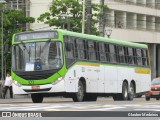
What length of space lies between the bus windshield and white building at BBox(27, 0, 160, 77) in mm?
45712

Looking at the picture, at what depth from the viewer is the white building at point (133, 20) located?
257 ft

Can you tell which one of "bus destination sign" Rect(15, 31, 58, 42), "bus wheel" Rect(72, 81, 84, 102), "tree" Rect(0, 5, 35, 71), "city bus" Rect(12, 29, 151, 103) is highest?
"tree" Rect(0, 5, 35, 71)

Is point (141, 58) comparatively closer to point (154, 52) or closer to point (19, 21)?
point (19, 21)

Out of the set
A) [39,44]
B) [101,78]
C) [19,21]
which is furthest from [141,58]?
[19,21]

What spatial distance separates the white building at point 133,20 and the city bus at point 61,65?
42.3m

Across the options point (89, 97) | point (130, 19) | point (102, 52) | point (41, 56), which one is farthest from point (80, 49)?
point (130, 19)

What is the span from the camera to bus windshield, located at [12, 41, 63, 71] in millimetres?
28812

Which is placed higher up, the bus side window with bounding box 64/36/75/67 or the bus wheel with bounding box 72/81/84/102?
the bus side window with bounding box 64/36/75/67

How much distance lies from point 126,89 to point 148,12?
5061cm

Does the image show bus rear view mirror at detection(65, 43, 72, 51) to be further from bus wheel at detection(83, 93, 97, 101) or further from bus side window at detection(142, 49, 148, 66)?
bus side window at detection(142, 49, 148, 66)

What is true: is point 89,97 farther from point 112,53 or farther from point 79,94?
point 79,94

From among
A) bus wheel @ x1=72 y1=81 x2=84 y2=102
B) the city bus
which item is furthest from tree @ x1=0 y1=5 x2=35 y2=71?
bus wheel @ x1=72 y1=81 x2=84 y2=102

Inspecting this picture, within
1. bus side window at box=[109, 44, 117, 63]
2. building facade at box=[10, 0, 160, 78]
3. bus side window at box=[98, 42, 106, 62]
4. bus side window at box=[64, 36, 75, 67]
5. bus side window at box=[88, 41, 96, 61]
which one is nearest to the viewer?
bus side window at box=[64, 36, 75, 67]

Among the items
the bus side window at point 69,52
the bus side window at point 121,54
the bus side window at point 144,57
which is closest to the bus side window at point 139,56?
the bus side window at point 144,57
